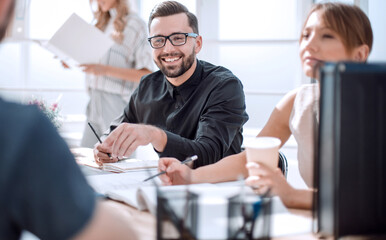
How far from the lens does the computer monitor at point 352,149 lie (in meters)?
0.81

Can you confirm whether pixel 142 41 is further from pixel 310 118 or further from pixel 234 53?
pixel 310 118

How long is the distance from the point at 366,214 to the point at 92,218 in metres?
0.54

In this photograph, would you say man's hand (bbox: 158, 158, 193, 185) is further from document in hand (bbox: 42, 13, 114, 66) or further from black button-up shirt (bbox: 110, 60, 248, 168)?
document in hand (bbox: 42, 13, 114, 66)

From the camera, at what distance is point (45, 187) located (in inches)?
18.9

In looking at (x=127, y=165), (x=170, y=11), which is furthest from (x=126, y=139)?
(x=170, y=11)

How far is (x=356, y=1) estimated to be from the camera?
3213 mm

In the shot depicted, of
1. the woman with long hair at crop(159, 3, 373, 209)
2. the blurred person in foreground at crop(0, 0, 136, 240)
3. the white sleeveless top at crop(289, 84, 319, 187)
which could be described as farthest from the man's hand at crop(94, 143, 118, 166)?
the blurred person in foreground at crop(0, 0, 136, 240)

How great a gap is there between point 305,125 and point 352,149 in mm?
672

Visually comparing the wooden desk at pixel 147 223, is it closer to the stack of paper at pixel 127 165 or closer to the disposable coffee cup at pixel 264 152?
the disposable coffee cup at pixel 264 152

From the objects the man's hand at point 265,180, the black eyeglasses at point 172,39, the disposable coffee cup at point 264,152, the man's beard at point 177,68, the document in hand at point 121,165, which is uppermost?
the black eyeglasses at point 172,39

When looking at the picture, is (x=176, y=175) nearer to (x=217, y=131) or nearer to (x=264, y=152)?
(x=264, y=152)

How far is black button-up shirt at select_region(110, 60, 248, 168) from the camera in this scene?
1.86m

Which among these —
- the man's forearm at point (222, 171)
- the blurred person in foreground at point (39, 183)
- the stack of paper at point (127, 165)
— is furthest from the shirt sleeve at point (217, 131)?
the blurred person in foreground at point (39, 183)

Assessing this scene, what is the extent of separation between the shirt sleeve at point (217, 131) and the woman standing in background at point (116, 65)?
0.96m
